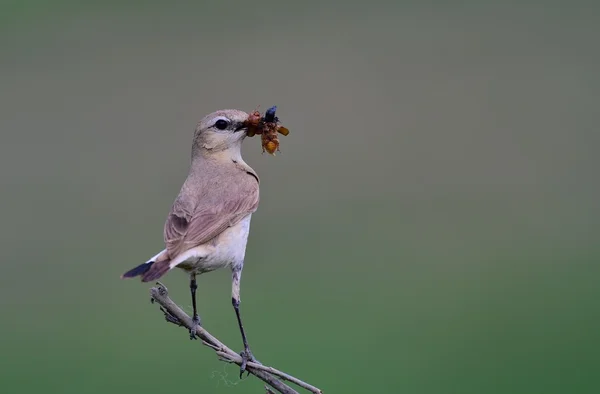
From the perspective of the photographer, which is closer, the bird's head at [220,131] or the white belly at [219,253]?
the white belly at [219,253]

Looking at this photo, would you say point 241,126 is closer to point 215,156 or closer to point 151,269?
point 215,156

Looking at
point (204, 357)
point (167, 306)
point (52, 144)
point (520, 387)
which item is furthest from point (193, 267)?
point (52, 144)

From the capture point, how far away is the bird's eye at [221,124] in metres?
6.76

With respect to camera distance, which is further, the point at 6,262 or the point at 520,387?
the point at 6,262

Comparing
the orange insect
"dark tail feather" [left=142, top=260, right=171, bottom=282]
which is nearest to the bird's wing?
"dark tail feather" [left=142, top=260, right=171, bottom=282]

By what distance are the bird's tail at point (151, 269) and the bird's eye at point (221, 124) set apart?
4.94 feet

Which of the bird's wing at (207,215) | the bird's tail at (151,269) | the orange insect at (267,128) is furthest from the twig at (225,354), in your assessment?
the orange insect at (267,128)

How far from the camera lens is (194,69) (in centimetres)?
2128

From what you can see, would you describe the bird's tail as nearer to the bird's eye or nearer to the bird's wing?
the bird's wing

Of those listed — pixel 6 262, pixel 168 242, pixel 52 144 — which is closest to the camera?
pixel 168 242

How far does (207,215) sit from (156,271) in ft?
2.83

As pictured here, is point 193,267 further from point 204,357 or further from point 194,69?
point 194,69

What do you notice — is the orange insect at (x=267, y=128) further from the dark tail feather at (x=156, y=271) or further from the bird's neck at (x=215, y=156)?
the dark tail feather at (x=156, y=271)

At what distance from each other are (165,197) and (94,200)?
153 centimetres
